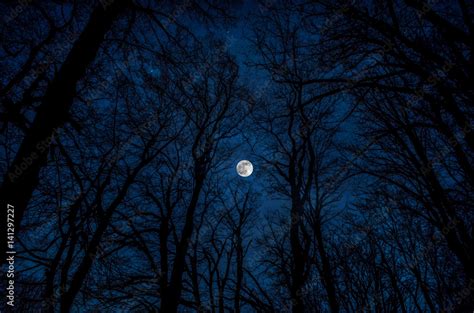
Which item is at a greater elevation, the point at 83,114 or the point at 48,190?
the point at 83,114

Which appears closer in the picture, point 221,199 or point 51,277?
point 51,277

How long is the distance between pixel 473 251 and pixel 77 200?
8841mm

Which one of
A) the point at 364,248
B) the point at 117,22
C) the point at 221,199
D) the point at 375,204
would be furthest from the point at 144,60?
the point at 364,248

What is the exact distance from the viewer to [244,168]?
11.4 meters

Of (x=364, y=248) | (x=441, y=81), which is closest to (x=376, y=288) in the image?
(x=364, y=248)

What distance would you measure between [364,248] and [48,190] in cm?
1319

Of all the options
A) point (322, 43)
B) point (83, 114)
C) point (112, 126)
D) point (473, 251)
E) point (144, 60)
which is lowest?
point (473, 251)

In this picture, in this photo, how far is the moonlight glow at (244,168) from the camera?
11131 mm

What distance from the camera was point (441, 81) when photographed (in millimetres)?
2859

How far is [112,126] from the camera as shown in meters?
7.46

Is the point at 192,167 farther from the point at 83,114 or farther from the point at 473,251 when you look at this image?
the point at 473,251

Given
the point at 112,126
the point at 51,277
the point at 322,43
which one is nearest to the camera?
the point at 322,43

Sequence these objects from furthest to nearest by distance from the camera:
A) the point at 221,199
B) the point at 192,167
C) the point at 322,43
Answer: the point at 221,199, the point at 192,167, the point at 322,43

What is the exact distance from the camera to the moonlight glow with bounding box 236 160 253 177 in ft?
36.5
